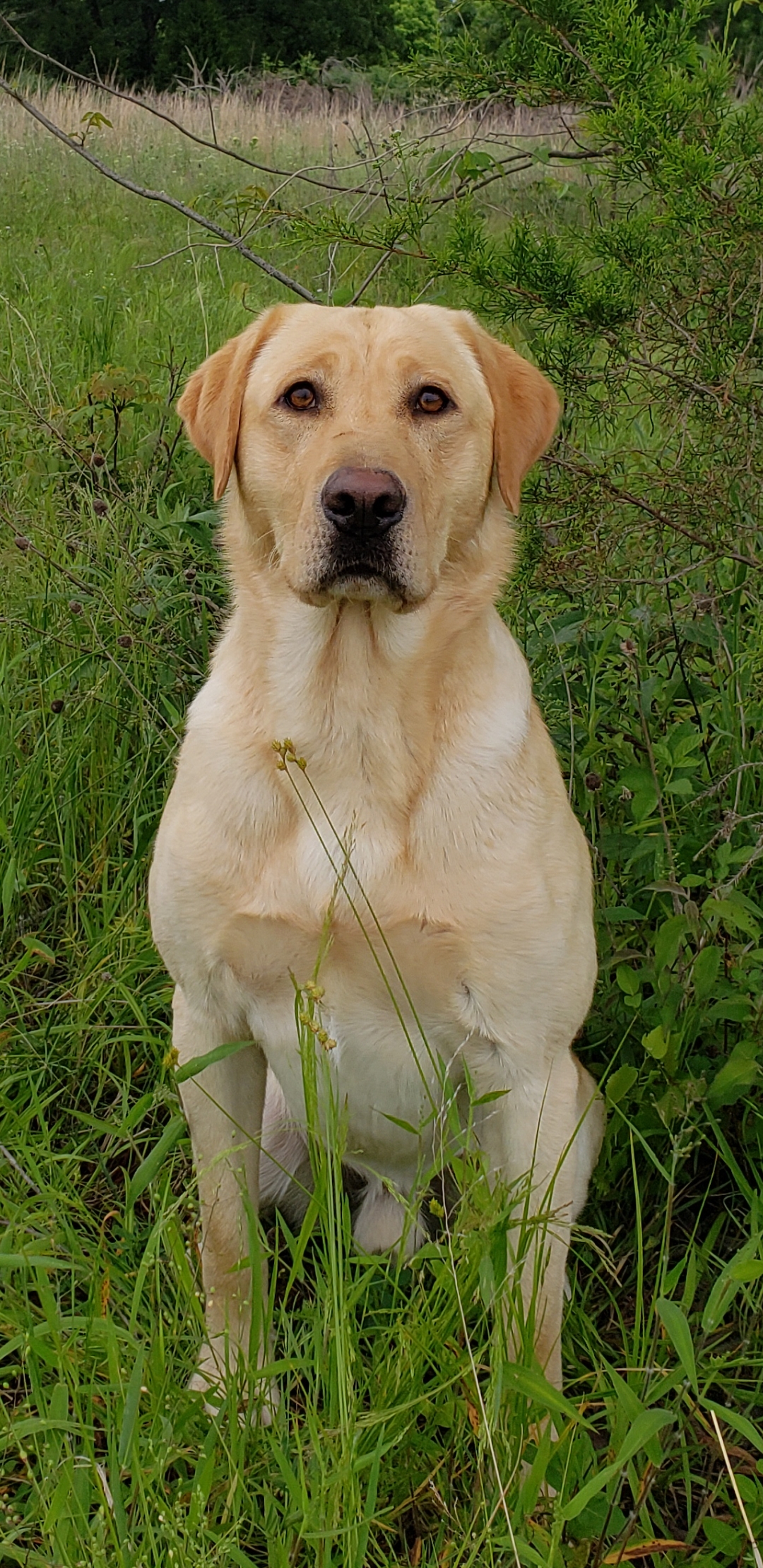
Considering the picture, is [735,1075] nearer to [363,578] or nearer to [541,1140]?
[541,1140]

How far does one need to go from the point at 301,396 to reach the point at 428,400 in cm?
22

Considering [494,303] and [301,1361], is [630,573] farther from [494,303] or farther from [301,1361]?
[301,1361]

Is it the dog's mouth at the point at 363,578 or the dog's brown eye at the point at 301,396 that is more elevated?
the dog's brown eye at the point at 301,396

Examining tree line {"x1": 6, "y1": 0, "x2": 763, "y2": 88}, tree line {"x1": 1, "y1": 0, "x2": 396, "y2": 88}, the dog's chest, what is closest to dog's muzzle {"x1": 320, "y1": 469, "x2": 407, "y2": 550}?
the dog's chest

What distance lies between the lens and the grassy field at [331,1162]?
60.4 inches

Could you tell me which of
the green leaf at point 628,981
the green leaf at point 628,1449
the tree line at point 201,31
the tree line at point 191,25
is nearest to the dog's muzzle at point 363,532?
the green leaf at point 628,981

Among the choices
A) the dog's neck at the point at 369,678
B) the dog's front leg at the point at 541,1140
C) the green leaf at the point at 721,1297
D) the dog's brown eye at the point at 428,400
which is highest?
the dog's brown eye at the point at 428,400

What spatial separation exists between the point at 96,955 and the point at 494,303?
158 centimetres

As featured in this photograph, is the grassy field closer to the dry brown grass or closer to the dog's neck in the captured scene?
the dog's neck

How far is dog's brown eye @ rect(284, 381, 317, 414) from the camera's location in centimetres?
216

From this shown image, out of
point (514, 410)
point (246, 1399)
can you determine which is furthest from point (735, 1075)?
point (514, 410)

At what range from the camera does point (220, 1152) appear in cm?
210

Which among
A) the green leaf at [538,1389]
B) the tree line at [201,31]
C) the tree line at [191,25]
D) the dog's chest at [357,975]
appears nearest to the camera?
the green leaf at [538,1389]

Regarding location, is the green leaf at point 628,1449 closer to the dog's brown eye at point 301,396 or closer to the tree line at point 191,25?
the dog's brown eye at point 301,396
